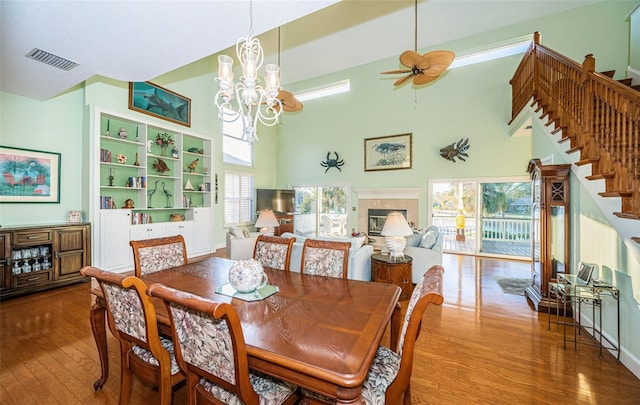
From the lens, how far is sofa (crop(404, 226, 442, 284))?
12.4 ft

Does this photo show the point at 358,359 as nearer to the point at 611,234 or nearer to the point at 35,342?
the point at 611,234

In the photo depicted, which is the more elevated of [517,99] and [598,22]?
[598,22]

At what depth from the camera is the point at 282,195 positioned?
754 centimetres

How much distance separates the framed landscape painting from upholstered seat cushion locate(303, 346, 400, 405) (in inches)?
198

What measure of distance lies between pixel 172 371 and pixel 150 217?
4583 mm

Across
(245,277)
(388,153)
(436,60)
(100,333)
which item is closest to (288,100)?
(436,60)

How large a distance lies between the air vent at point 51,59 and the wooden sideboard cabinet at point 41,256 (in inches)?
85.3

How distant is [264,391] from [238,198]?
6.43 meters

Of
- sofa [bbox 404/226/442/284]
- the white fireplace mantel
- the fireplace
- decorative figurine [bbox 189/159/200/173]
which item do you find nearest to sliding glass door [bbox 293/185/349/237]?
the white fireplace mantel

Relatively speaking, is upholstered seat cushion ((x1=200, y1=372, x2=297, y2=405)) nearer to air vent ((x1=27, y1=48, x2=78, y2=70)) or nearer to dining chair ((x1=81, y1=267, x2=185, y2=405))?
dining chair ((x1=81, y1=267, x2=185, y2=405))

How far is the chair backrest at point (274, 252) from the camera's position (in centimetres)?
234

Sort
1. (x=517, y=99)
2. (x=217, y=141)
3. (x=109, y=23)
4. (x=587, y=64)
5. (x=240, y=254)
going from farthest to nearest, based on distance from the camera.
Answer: (x=217, y=141) < (x=517, y=99) < (x=240, y=254) < (x=587, y=64) < (x=109, y=23)

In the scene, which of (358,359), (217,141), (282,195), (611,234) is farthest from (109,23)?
(282,195)

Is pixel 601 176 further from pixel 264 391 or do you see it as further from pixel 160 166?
pixel 160 166
